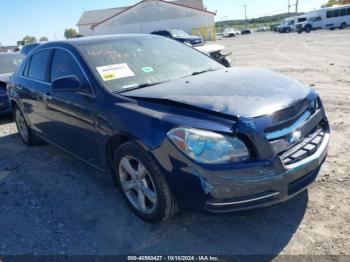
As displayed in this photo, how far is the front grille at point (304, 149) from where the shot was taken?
8.71 feet

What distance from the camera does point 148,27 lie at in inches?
1897

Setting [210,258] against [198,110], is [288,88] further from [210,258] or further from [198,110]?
[210,258]

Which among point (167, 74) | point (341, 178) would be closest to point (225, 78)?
point (167, 74)

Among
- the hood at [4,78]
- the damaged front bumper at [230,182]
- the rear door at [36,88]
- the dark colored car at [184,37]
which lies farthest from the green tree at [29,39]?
the damaged front bumper at [230,182]

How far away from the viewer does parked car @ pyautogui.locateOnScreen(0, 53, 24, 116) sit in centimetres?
761

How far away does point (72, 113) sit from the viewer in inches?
150

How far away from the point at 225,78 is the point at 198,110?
0.92 meters

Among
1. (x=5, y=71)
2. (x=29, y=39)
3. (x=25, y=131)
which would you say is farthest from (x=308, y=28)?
(x=29, y=39)

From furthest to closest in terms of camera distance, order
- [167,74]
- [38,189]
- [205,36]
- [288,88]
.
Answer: [205,36], [38,189], [167,74], [288,88]

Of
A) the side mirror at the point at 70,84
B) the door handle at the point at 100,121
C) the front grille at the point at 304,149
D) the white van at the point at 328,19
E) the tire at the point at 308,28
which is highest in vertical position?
the side mirror at the point at 70,84

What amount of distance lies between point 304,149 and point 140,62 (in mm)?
1966

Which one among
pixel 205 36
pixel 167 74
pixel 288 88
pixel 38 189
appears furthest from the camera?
pixel 205 36

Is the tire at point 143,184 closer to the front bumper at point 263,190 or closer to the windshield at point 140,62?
the front bumper at point 263,190

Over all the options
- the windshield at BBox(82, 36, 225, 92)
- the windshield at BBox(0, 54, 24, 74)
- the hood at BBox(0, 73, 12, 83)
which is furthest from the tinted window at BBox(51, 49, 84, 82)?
the windshield at BBox(0, 54, 24, 74)
